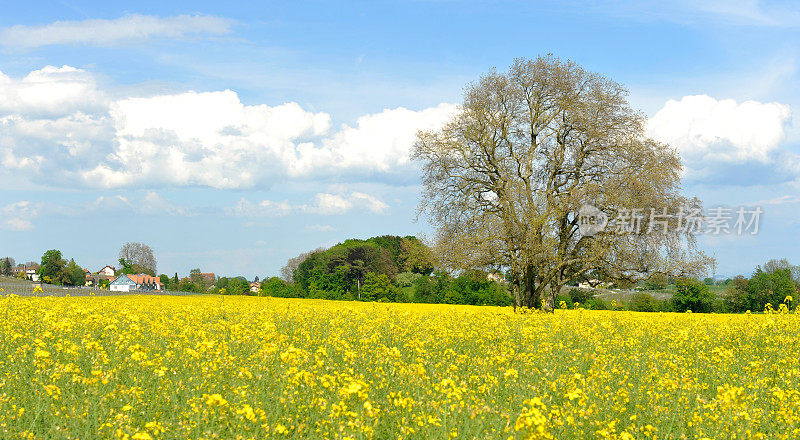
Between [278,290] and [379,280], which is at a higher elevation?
[379,280]

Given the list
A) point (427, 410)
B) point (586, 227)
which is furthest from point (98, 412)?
point (586, 227)

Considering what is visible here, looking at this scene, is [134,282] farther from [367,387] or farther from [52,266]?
[367,387]

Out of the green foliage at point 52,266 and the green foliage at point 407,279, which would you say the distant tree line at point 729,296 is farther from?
the green foliage at point 52,266

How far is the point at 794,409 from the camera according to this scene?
21.4 ft

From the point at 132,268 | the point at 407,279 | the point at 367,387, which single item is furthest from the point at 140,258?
the point at 367,387

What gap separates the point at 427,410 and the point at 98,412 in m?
3.12

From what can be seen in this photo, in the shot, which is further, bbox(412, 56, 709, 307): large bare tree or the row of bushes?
the row of bushes

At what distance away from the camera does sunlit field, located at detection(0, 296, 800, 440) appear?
513cm

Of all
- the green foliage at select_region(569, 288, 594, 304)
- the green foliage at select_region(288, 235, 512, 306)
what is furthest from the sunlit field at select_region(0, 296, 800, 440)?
the green foliage at select_region(569, 288, 594, 304)

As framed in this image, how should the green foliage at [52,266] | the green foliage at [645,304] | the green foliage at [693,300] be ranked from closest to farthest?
1. the green foliage at [645,304]
2. the green foliage at [693,300]
3. the green foliage at [52,266]

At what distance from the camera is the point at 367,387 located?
17.2 ft

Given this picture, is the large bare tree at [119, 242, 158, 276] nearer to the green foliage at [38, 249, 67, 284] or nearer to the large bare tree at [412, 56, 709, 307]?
the green foliage at [38, 249, 67, 284]

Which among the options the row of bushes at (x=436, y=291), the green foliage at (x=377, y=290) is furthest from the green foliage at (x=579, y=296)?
the green foliage at (x=377, y=290)

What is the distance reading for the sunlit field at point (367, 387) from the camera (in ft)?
16.8
